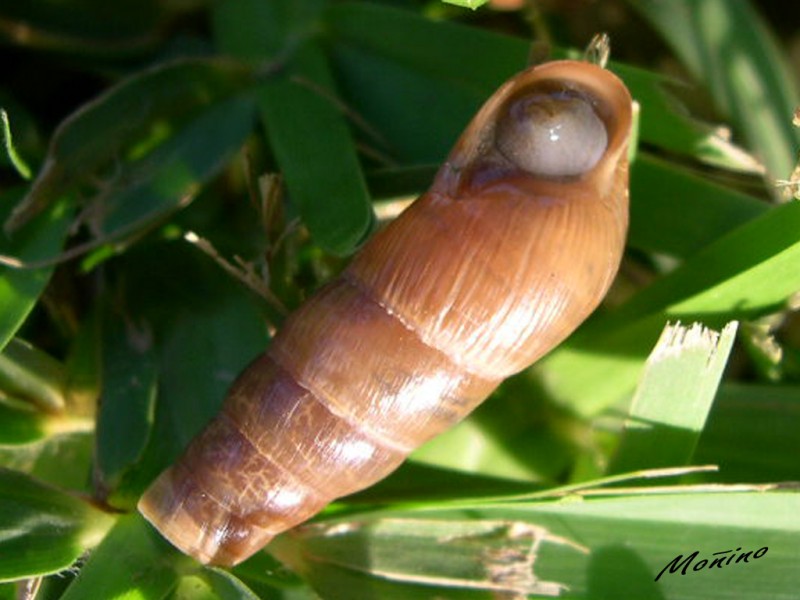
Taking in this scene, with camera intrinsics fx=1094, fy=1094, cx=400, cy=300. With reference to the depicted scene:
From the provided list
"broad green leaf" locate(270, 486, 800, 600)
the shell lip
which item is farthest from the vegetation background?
the shell lip

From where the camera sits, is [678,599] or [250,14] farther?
[250,14]

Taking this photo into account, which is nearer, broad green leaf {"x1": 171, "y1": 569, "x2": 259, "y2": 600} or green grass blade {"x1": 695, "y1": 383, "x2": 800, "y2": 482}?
broad green leaf {"x1": 171, "y1": 569, "x2": 259, "y2": 600}

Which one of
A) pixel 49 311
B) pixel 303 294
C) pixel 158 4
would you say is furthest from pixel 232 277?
pixel 158 4

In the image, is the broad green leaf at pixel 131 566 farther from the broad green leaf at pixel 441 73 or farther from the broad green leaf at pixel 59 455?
the broad green leaf at pixel 441 73

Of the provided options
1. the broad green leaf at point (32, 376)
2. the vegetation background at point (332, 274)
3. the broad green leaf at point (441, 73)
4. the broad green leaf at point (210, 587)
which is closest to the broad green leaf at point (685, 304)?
the vegetation background at point (332, 274)

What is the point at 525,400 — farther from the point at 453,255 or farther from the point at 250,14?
the point at 250,14

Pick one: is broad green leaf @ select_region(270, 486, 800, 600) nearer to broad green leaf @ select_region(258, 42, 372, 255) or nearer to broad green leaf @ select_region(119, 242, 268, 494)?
broad green leaf @ select_region(119, 242, 268, 494)
